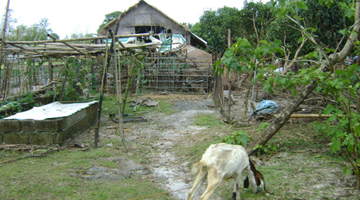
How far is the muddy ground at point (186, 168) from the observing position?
13.7ft

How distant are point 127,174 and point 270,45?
10.4ft

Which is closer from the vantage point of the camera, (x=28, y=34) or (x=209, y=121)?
(x=209, y=121)

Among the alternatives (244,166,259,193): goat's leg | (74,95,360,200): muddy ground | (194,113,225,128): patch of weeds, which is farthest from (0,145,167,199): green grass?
(194,113,225,128): patch of weeds

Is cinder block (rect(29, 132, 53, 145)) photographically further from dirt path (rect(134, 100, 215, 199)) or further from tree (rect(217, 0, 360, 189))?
tree (rect(217, 0, 360, 189))

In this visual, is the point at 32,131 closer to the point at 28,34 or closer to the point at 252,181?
the point at 252,181

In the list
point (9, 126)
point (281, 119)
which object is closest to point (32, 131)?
point (9, 126)

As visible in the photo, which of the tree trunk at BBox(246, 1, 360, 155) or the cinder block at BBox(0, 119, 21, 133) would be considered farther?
the cinder block at BBox(0, 119, 21, 133)

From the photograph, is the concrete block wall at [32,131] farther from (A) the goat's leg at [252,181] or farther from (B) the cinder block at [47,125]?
(A) the goat's leg at [252,181]

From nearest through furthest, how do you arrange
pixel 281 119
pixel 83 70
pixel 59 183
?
pixel 59 183 < pixel 281 119 < pixel 83 70

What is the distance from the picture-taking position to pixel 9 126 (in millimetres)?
6242

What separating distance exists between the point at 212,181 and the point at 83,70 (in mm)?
7861

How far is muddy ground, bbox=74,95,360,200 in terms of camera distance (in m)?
4.18

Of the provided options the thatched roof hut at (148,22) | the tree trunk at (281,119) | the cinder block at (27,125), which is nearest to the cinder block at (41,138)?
the cinder block at (27,125)

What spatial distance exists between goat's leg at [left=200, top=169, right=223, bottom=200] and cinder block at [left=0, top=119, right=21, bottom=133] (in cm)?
461
